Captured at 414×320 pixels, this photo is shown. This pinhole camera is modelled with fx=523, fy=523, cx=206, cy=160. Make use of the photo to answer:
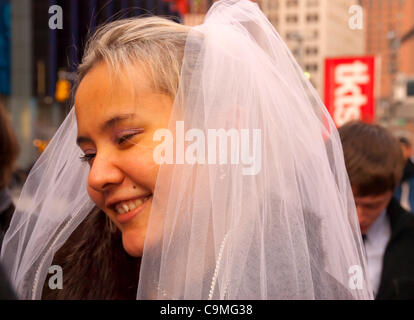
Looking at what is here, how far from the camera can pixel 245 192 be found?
3.51 ft

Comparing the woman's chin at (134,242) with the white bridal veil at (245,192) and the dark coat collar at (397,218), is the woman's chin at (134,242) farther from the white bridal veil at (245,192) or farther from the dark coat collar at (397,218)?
the dark coat collar at (397,218)

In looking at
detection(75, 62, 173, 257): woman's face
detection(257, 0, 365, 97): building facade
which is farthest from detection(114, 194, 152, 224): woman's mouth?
detection(257, 0, 365, 97): building facade

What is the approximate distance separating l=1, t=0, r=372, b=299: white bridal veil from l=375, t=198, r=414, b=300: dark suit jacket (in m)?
0.92

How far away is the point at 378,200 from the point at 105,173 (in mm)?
1519

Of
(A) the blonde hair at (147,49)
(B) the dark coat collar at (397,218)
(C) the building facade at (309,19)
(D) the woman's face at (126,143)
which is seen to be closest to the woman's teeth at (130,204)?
(D) the woman's face at (126,143)

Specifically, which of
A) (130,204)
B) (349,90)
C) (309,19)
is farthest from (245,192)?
(309,19)

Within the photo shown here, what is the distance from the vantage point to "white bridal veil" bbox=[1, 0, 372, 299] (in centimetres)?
103

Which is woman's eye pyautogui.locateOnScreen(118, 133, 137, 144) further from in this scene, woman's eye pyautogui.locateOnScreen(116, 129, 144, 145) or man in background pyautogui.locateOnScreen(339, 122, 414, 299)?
man in background pyautogui.locateOnScreen(339, 122, 414, 299)

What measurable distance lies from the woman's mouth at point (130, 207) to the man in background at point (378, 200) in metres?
1.33

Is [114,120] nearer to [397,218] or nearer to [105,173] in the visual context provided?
[105,173]

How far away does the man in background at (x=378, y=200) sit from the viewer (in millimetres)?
2129

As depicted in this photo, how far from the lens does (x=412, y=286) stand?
6.34 feet

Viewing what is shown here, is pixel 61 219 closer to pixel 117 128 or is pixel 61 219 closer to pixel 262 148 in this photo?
pixel 117 128
